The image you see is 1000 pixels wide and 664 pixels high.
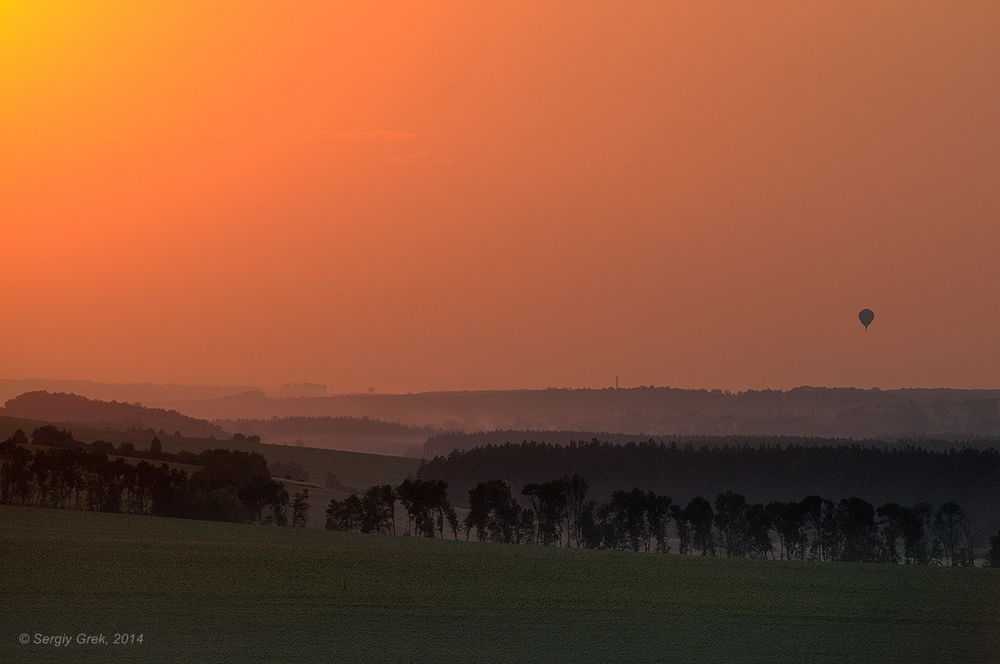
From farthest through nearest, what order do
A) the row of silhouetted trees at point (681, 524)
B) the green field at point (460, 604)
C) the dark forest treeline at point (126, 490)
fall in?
the row of silhouetted trees at point (681, 524) → the dark forest treeline at point (126, 490) → the green field at point (460, 604)

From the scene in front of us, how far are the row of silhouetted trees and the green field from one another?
208 ft

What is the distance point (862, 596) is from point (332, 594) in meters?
28.5

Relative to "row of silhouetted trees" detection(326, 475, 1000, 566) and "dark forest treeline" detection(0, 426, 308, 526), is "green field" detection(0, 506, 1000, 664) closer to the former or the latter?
"dark forest treeline" detection(0, 426, 308, 526)

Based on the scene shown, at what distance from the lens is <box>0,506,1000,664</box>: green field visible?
54.2 m

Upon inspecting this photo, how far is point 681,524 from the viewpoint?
168250 millimetres

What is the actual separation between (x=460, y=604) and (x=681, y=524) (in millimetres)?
101942

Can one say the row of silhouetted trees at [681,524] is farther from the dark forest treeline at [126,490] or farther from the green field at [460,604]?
the green field at [460,604]

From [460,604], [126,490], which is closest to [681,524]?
[126,490]

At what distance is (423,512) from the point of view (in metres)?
165

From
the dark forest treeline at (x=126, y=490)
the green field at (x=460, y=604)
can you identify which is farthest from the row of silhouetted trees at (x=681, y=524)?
the green field at (x=460, y=604)

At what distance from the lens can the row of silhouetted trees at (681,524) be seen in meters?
166

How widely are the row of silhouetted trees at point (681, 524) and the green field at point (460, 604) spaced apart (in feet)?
208

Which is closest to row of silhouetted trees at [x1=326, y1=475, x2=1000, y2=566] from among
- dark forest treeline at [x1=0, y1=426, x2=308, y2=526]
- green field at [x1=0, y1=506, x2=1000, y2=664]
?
dark forest treeline at [x1=0, y1=426, x2=308, y2=526]

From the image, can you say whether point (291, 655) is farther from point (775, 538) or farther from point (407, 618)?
point (775, 538)
